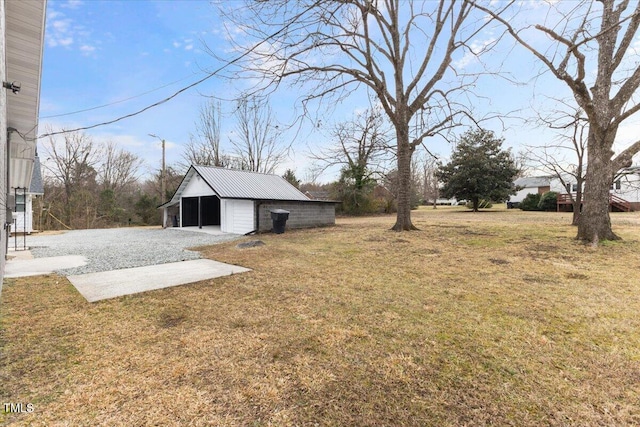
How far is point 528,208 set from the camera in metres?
29.1

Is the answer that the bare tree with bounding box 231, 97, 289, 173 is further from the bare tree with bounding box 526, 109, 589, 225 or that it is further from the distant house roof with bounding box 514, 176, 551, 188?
the distant house roof with bounding box 514, 176, 551, 188

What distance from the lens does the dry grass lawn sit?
1844mm

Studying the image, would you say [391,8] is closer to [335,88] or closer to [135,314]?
[335,88]

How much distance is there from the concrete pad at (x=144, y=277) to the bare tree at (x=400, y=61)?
563 centimetres

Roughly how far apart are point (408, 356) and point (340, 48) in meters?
10.6

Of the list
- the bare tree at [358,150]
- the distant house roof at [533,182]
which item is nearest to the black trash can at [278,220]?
the bare tree at [358,150]

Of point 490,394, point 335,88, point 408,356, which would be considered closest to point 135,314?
point 408,356

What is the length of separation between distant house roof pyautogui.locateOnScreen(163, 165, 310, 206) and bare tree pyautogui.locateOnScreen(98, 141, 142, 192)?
45.6 ft

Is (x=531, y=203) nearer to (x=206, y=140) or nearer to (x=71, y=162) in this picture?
(x=206, y=140)

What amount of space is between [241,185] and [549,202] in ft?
91.5

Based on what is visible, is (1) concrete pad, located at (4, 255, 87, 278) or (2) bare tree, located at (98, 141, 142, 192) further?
(2) bare tree, located at (98, 141, 142, 192)

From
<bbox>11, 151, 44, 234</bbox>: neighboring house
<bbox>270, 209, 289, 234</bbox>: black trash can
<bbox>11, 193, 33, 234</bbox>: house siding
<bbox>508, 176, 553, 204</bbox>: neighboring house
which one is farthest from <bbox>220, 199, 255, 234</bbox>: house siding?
<bbox>508, 176, 553, 204</bbox>: neighboring house

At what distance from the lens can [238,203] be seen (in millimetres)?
13492

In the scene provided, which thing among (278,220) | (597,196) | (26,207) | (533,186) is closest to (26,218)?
(26,207)
